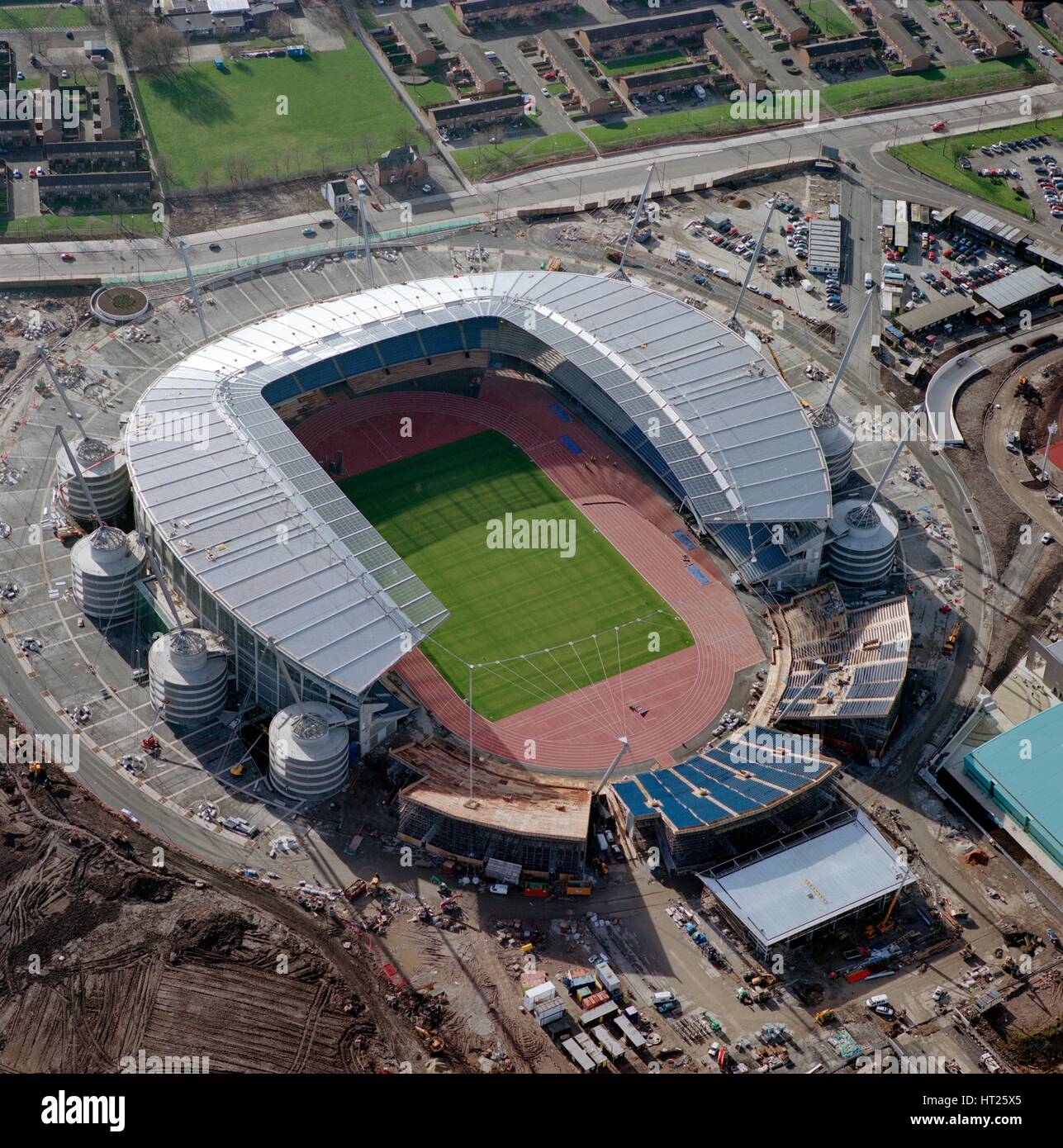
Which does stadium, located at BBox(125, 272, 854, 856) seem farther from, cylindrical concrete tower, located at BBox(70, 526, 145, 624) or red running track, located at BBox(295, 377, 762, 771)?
cylindrical concrete tower, located at BBox(70, 526, 145, 624)

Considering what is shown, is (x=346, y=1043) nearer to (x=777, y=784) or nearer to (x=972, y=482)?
(x=777, y=784)

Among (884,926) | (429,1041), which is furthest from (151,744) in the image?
(884,926)

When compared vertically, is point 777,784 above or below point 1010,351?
below

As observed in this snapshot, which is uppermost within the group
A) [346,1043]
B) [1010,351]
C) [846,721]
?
[1010,351]

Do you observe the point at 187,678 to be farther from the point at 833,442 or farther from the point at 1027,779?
the point at 1027,779
